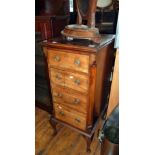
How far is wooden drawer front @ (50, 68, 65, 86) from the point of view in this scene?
4.28 feet

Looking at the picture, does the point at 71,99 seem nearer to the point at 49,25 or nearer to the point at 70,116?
the point at 70,116

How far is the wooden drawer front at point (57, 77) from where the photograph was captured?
130 centimetres

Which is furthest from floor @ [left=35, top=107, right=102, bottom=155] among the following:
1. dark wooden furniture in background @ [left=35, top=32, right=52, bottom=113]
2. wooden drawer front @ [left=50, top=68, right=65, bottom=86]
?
wooden drawer front @ [left=50, top=68, right=65, bottom=86]

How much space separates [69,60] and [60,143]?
866 mm

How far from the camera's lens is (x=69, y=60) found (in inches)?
47.0

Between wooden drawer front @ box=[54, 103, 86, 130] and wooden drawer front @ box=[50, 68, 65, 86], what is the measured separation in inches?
9.5

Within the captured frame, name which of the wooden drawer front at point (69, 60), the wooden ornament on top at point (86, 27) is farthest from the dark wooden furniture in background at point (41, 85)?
the wooden ornament on top at point (86, 27)

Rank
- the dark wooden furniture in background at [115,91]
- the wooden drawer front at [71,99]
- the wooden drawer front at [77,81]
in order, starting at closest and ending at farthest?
the wooden drawer front at [77,81]
the wooden drawer front at [71,99]
the dark wooden furniture in background at [115,91]

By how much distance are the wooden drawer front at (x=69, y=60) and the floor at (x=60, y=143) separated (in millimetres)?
792

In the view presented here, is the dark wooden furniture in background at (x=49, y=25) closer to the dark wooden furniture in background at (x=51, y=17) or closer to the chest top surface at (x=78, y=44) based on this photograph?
the dark wooden furniture in background at (x=51, y=17)
